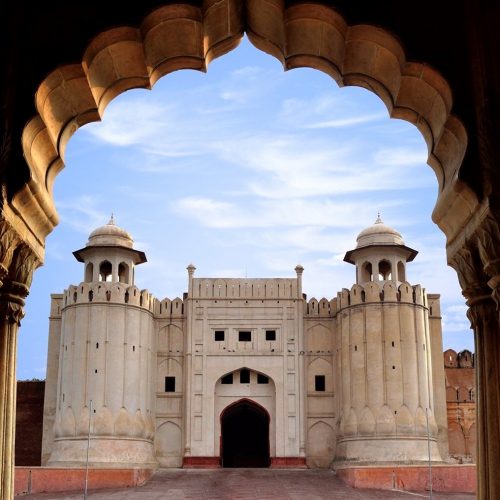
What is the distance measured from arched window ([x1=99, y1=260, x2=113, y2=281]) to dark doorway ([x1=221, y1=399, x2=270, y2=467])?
7068 millimetres

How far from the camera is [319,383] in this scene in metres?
29.4

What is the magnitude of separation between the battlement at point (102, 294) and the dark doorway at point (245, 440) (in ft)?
21.5

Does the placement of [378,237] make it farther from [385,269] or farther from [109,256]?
[109,256]

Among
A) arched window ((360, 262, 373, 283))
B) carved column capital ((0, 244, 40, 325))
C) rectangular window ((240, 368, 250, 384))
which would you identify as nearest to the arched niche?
rectangular window ((240, 368, 250, 384))

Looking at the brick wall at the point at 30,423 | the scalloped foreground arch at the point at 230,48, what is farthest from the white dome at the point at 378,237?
the scalloped foreground arch at the point at 230,48

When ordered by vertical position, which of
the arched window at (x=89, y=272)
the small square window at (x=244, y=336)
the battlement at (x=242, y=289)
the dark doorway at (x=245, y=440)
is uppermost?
the arched window at (x=89, y=272)

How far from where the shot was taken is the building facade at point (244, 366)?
27000 millimetres

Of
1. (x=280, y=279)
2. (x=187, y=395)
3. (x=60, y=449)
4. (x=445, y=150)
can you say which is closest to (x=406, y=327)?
(x=280, y=279)

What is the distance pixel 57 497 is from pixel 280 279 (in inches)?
473

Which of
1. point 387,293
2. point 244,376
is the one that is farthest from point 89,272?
point 387,293

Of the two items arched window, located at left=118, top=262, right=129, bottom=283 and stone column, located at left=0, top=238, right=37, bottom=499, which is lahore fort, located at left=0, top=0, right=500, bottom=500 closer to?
arched window, located at left=118, top=262, right=129, bottom=283

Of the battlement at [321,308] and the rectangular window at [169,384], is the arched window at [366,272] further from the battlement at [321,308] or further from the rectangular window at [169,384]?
the rectangular window at [169,384]

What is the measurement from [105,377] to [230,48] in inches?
896

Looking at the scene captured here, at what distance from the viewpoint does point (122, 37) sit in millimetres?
4871
